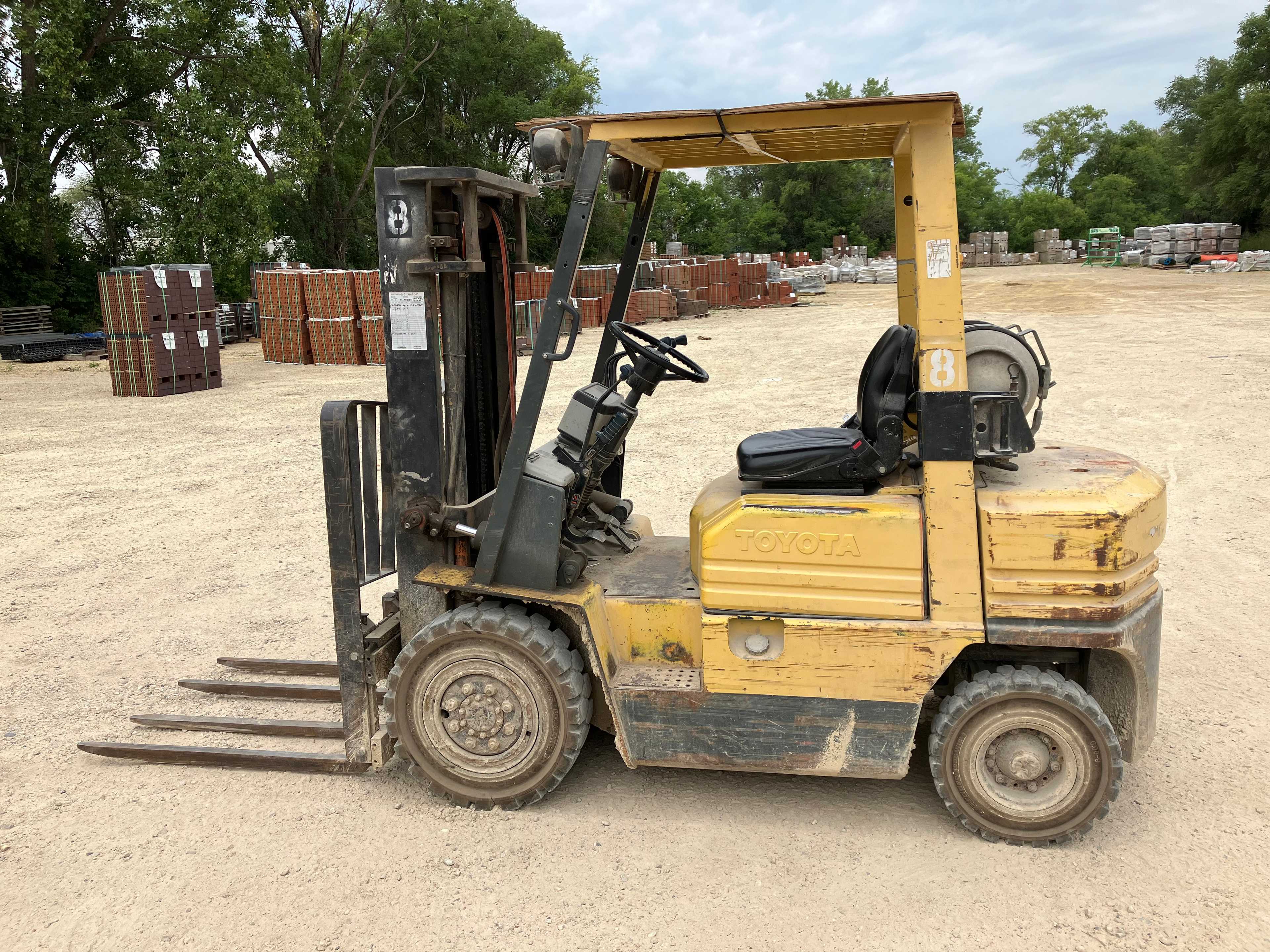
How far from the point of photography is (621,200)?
488 centimetres

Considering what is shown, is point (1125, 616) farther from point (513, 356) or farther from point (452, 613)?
point (513, 356)

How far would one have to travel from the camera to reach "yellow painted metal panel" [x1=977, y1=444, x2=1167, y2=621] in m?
3.56

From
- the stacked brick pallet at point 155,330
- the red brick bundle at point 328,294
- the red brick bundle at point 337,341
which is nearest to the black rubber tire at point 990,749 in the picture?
the stacked brick pallet at point 155,330

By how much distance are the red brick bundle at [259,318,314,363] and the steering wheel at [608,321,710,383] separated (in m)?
18.0

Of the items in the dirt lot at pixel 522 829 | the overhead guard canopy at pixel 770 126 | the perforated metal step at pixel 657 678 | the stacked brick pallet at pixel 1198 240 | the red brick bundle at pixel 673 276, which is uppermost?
the stacked brick pallet at pixel 1198 240

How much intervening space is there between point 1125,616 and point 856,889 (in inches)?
54.6

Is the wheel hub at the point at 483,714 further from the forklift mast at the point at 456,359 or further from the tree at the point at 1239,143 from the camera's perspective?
the tree at the point at 1239,143

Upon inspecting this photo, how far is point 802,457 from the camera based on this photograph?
3854 millimetres

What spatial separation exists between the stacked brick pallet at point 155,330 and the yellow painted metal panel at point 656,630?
15.2m

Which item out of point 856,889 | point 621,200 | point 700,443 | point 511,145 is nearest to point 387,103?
point 511,145

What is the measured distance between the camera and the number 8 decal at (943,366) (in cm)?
357

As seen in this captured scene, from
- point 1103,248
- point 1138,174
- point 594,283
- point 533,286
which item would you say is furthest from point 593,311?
point 1138,174

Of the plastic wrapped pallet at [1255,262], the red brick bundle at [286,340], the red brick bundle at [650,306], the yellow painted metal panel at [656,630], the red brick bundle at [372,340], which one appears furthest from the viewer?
the plastic wrapped pallet at [1255,262]

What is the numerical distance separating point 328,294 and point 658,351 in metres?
17.6
